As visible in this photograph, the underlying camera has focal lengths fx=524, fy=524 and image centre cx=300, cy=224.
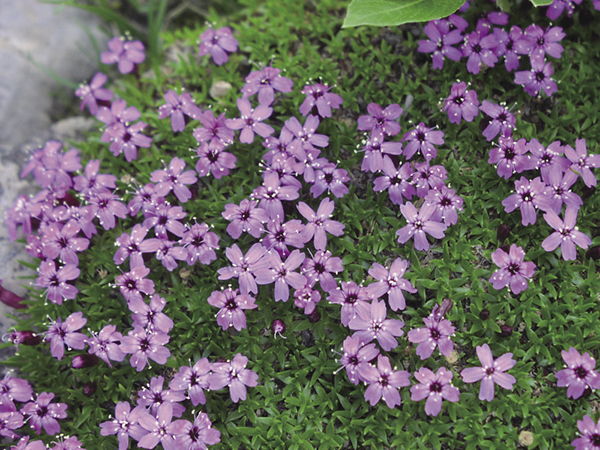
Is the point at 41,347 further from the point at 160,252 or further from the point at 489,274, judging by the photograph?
the point at 489,274

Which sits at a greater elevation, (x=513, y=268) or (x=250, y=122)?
(x=250, y=122)

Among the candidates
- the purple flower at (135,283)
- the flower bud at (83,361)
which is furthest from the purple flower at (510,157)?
the flower bud at (83,361)

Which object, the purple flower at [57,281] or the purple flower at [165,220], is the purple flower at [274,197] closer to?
the purple flower at [165,220]

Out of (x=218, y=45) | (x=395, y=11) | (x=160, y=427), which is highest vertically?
(x=395, y=11)

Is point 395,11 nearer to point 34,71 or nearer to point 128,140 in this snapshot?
point 128,140

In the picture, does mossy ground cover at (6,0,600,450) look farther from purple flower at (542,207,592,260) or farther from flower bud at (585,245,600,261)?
purple flower at (542,207,592,260)

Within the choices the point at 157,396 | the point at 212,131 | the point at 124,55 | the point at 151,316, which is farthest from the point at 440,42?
the point at 157,396

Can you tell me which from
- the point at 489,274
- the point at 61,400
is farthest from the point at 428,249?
the point at 61,400
